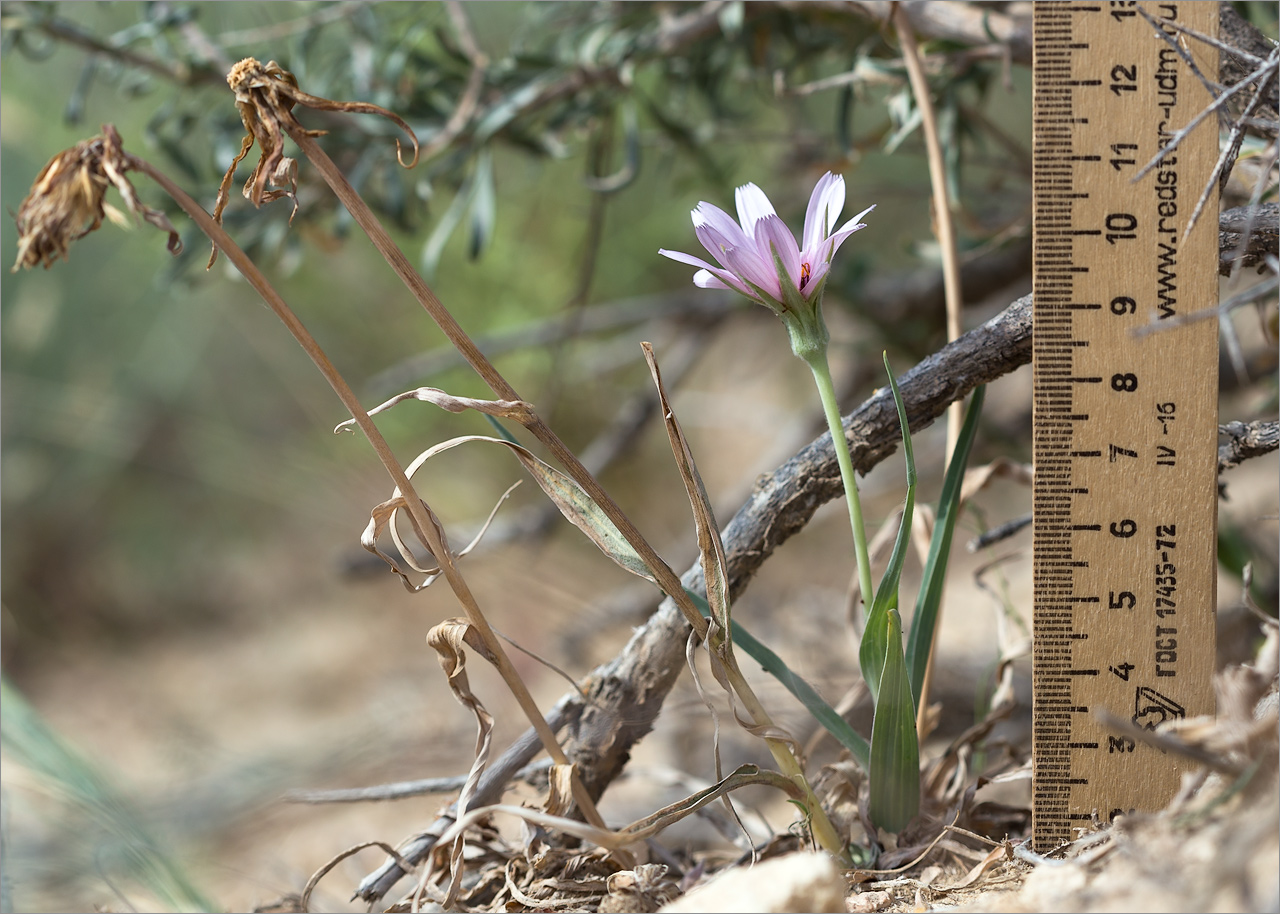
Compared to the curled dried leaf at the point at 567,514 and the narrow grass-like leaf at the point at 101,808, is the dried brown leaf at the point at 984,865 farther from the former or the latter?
the narrow grass-like leaf at the point at 101,808

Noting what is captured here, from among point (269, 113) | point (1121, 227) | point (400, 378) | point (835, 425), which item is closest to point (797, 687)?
point (835, 425)

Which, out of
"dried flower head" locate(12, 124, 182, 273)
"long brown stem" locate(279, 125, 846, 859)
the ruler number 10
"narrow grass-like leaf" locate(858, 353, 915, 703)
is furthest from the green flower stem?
"dried flower head" locate(12, 124, 182, 273)

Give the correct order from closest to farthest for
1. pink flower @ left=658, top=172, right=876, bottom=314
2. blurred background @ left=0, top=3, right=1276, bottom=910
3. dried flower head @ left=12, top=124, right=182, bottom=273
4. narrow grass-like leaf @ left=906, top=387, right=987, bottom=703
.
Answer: dried flower head @ left=12, top=124, right=182, bottom=273 → pink flower @ left=658, top=172, right=876, bottom=314 → narrow grass-like leaf @ left=906, top=387, right=987, bottom=703 → blurred background @ left=0, top=3, right=1276, bottom=910

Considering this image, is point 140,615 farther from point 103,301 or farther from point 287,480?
point 287,480

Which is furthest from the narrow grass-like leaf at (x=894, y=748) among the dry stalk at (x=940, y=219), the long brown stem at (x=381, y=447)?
A: the long brown stem at (x=381, y=447)

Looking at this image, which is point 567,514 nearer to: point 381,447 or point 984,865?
point 381,447

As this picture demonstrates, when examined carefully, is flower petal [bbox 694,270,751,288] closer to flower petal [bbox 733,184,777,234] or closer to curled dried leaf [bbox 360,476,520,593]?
flower petal [bbox 733,184,777,234]
